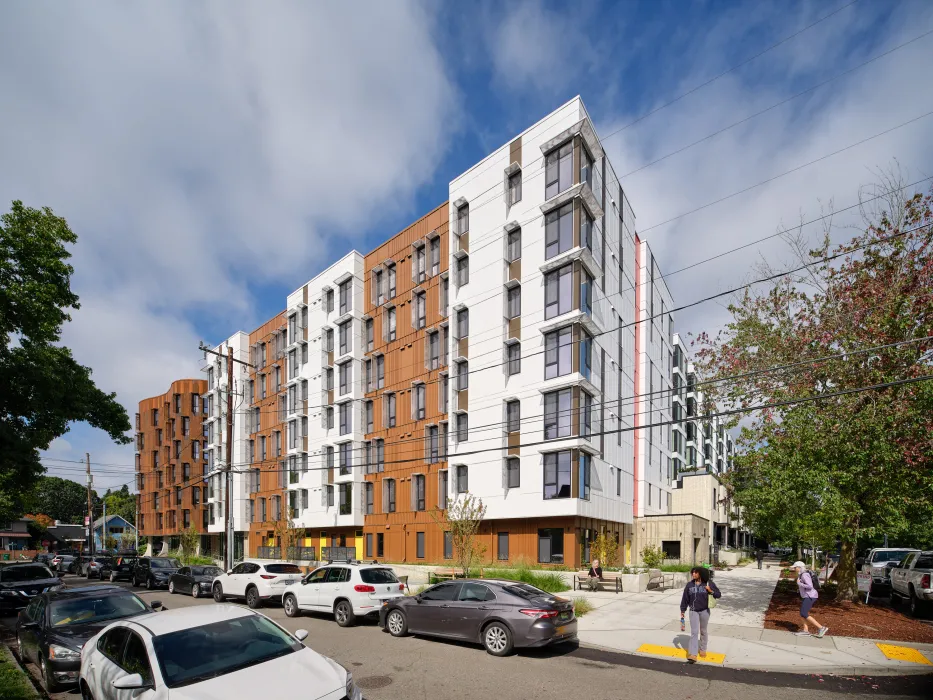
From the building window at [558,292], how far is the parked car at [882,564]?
57.6 feet

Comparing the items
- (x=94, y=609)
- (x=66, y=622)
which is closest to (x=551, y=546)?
(x=94, y=609)

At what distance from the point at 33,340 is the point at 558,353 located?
76.2 feet

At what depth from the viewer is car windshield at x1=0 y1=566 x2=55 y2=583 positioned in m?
21.1

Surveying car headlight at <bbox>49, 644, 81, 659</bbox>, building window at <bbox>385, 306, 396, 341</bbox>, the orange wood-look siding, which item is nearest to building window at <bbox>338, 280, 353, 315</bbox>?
the orange wood-look siding

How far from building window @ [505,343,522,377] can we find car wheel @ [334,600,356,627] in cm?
2005

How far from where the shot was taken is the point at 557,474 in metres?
31.7

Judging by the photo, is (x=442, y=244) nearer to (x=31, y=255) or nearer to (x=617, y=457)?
(x=617, y=457)

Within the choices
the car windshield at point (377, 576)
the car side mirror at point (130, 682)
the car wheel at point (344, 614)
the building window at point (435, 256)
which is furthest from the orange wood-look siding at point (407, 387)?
the car side mirror at point (130, 682)

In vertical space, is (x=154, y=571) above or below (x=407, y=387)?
below

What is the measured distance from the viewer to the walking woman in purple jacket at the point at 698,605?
1144 centimetres

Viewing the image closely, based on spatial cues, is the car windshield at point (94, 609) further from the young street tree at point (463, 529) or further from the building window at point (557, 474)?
the building window at point (557, 474)

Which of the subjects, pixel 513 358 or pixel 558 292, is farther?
pixel 513 358

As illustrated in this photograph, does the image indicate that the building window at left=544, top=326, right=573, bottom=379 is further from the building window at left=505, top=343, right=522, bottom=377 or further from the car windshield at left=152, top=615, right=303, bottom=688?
the car windshield at left=152, top=615, right=303, bottom=688

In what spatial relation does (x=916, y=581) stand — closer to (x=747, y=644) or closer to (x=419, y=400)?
(x=747, y=644)
